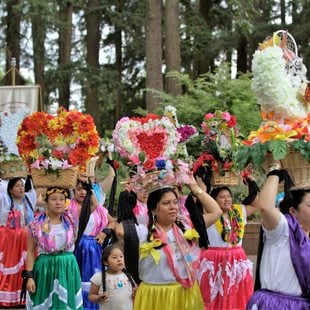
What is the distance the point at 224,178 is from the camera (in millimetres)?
7922

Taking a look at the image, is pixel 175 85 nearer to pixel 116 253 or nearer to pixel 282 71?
pixel 116 253

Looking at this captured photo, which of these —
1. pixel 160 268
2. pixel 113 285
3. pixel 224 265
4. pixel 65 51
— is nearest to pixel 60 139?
pixel 113 285

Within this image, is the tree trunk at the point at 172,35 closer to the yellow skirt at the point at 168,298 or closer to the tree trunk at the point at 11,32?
the tree trunk at the point at 11,32

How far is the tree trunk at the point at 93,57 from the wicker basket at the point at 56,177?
1411cm

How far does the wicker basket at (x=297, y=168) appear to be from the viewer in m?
4.81

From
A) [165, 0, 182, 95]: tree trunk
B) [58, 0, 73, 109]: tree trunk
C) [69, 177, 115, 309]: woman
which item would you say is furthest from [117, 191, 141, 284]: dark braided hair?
[58, 0, 73, 109]: tree trunk

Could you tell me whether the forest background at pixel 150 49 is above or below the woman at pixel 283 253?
above

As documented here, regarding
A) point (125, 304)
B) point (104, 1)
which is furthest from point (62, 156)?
point (104, 1)

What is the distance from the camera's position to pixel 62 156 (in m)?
7.56

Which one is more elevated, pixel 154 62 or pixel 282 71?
pixel 154 62

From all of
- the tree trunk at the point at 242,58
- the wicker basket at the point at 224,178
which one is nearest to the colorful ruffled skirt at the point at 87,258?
the wicker basket at the point at 224,178

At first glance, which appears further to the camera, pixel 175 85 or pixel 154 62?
pixel 175 85

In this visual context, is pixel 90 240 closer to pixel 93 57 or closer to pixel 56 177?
pixel 56 177

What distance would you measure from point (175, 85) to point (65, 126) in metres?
12.6
